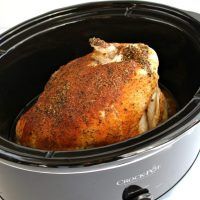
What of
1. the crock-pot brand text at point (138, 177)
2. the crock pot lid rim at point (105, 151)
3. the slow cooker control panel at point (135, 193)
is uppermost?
the crock pot lid rim at point (105, 151)

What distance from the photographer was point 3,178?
0.83 meters

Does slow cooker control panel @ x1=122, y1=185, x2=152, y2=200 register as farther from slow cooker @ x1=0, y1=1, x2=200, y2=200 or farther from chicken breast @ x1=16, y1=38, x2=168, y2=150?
chicken breast @ x1=16, y1=38, x2=168, y2=150

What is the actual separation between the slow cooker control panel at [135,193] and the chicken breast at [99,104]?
0.12 metres

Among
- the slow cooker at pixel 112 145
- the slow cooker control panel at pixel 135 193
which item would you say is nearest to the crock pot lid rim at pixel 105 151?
the slow cooker at pixel 112 145

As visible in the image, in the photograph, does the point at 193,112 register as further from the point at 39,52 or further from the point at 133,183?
the point at 39,52

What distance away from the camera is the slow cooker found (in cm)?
71

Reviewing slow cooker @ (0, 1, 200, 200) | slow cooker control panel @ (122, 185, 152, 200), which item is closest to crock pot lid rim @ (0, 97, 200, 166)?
slow cooker @ (0, 1, 200, 200)

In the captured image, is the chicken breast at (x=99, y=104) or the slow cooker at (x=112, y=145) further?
the chicken breast at (x=99, y=104)

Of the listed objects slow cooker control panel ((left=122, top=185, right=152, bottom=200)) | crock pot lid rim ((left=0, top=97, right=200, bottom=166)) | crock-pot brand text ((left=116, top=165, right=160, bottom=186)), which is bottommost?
slow cooker control panel ((left=122, top=185, right=152, bottom=200))

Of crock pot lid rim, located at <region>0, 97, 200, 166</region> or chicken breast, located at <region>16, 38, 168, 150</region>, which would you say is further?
chicken breast, located at <region>16, 38, 168, 150</region>

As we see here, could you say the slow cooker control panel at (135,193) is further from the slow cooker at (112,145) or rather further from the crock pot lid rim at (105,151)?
the crock pot lid rim at (105,151)

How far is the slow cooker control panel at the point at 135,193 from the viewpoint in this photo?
0.79m

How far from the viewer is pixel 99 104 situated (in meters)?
0.86

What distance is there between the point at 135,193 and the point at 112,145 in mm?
142
